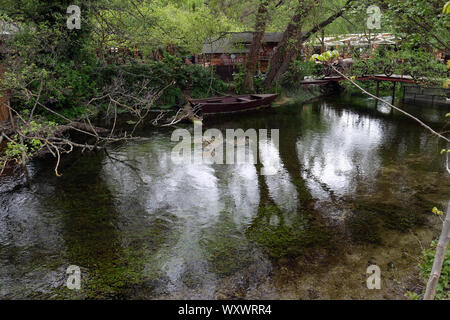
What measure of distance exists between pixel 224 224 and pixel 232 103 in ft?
48.5

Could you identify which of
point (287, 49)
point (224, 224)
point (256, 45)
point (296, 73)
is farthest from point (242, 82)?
point (224, 224)

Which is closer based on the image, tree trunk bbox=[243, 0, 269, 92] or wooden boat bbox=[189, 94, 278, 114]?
wooden boat bbox=[189, 94, 278, 114]

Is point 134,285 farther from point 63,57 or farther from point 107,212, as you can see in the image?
point 63,57

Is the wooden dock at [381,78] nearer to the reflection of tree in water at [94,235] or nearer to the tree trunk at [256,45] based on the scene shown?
the tree trunk at [256,45]

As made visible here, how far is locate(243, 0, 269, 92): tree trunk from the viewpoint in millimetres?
22948

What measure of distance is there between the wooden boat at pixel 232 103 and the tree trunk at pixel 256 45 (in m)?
1.86

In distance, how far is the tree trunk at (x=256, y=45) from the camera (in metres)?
22.9

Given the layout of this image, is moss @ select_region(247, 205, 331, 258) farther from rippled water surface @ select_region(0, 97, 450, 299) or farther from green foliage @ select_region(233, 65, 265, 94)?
green foliage @ select_region(233, 65, 265, 94)

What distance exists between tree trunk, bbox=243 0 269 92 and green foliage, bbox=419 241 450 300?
1819 centimetres

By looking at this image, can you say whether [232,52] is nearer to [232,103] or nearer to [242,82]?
[242,82]

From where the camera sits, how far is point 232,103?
22.9 metres

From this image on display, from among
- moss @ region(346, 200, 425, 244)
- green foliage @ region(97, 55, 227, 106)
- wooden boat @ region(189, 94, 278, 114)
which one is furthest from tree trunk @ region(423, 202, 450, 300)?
green foliage @ region(97, 55, 227, 106)

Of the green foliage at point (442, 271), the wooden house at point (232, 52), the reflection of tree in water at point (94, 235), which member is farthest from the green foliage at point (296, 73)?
the green foliage at point (442, 271)
